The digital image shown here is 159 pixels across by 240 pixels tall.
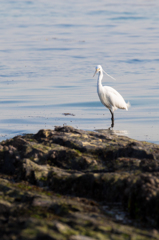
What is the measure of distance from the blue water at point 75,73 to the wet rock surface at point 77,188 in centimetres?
364

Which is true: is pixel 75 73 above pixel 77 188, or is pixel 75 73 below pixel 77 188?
above

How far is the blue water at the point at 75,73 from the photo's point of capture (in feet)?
36.7

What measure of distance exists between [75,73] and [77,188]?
14.1 m

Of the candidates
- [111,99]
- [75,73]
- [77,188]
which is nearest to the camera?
[77,188]

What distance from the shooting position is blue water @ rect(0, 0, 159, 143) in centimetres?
1118

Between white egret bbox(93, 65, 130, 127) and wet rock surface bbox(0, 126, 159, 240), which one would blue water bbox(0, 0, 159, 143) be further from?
wet rock surface bbox(0, 126, 159, 240)

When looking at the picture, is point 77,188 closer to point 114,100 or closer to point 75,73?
point 114,100

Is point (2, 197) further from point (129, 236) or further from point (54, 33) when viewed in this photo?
point (54, 33)

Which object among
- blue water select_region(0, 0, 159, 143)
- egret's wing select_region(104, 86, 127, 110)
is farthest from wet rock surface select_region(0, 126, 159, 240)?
egret's wing select_region(104, 86, 127, 110)

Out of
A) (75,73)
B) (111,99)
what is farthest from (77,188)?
(75,73)

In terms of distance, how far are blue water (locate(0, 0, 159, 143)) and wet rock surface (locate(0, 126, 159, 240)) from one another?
3.64m

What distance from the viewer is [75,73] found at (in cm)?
1839

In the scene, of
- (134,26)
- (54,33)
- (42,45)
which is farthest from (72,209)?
(134,26)

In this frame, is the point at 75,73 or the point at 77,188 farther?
the point at 75,73
